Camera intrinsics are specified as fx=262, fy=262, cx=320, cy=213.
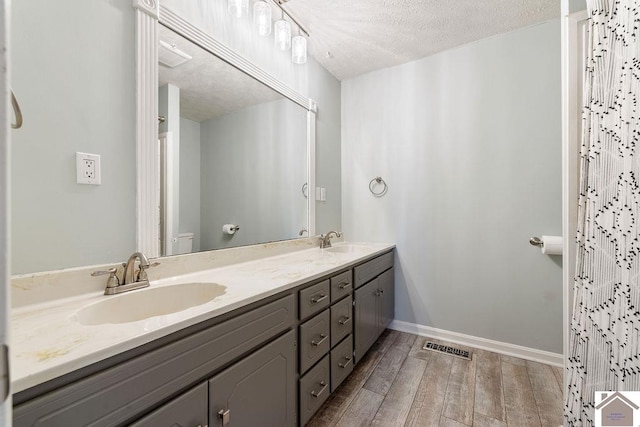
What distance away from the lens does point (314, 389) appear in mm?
1290

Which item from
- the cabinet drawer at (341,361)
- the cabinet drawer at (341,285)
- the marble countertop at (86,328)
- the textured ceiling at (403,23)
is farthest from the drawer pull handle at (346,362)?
the textured ceiling at (403,23)

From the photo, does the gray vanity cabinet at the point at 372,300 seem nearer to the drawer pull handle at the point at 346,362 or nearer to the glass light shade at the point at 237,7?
the drawer pull handle at the point at 346,362

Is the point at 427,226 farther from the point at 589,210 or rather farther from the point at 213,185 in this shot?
the point at 213,185

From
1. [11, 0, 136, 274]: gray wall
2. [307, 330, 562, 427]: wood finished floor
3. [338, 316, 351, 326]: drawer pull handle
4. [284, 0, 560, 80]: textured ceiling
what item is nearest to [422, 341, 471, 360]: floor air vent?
[307, 330, 562, 427]: wood finished floor

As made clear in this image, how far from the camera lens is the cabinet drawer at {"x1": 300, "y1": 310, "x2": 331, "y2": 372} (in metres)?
1.21

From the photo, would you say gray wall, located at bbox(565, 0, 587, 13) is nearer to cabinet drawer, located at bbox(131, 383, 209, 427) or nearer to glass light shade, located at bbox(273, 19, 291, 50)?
glass light shade, located at bbox(273, 19, 291, 50)

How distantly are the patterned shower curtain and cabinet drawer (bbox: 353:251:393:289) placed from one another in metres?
1.04

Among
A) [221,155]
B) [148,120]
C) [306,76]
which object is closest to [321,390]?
[221,155]

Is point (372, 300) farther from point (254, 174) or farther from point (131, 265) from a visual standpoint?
point (131, 265)

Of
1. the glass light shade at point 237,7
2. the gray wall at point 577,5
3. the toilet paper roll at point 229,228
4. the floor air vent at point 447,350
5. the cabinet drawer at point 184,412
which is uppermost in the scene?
the glass light shade at point 237,7

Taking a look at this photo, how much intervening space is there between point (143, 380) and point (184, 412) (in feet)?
0.59

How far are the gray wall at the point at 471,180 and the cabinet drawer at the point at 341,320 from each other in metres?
0.96

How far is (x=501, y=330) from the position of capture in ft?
6.65

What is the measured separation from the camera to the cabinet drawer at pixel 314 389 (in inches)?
47.4
